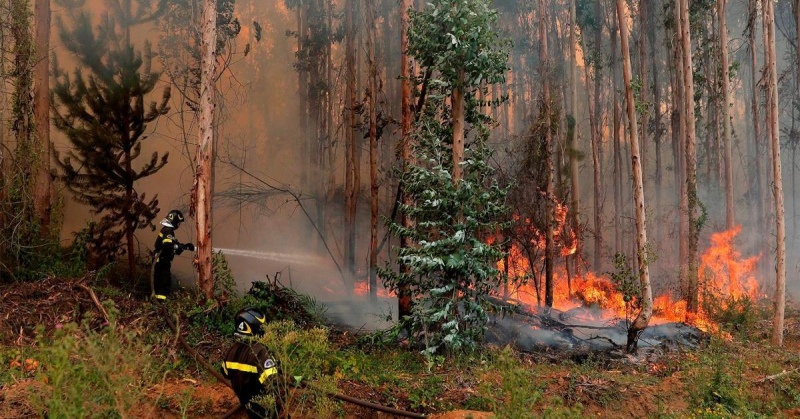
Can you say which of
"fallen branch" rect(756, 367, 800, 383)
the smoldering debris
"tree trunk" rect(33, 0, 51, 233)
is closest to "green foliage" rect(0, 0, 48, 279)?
"tree trunk" rect(33, 0, 51, 233)

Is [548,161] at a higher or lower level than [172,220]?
higher

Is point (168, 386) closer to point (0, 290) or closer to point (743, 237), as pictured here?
point (0, 290)

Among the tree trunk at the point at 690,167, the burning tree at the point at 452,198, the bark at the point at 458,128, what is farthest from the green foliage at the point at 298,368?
the tree trunk at the point at 690,167

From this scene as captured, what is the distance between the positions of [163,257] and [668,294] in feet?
60.3

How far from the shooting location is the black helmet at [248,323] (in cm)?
585

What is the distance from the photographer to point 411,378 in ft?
26.2

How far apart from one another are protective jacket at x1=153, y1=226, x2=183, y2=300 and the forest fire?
28.4 ft

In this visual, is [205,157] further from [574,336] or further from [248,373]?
[574,336]

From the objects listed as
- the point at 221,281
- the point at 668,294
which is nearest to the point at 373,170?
the point at 221,281

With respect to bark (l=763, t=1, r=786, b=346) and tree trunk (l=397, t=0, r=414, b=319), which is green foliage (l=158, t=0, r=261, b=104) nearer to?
tree trunk (l=397, t=0, r=414, b=319)

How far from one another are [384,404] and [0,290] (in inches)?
306

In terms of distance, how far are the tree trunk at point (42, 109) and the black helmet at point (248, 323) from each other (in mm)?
9414

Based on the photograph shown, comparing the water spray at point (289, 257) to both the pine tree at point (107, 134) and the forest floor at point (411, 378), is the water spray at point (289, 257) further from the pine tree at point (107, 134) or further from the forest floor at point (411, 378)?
the forest floor at point (411, 378)

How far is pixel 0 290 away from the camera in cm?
957
